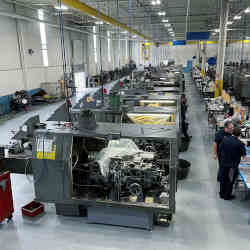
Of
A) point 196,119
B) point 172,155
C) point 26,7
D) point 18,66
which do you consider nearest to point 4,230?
point 172,155

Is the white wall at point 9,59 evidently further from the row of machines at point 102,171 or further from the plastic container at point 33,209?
the plastic container at point 33,209

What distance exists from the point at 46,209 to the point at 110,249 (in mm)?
1561

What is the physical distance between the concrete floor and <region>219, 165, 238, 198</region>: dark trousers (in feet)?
0.54

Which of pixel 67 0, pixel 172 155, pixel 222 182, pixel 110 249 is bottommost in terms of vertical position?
pixel 110 249

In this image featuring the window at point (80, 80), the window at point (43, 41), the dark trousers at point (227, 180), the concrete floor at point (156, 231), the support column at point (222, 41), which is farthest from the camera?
the window at point (80, 80)

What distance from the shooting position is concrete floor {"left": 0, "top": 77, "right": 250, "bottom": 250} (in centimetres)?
372

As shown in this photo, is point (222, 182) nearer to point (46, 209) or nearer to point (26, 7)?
point (46, 209)

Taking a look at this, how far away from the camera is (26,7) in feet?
46.7

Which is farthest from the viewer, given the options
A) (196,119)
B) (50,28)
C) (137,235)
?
(50,28)

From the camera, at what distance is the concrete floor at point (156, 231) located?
3.72 m

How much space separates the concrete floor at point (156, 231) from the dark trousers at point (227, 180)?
0.54 ft

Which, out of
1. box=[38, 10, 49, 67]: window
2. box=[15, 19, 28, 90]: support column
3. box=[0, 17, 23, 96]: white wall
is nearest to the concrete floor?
box=[0, 17, 23, 96]: white wall

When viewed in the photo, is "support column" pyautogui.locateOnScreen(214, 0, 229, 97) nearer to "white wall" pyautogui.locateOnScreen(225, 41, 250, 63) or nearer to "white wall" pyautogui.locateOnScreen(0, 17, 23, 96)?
"white wall" pyautogui.locateOnScreen(0, 17, 23, 96)

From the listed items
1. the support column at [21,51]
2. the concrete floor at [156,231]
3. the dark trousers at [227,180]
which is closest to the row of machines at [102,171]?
the concrete floor at [156,231]
